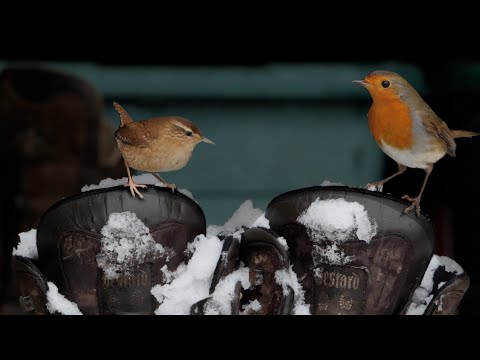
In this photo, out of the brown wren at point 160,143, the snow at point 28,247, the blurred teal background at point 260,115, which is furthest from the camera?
the blurred teal background at point 260,115

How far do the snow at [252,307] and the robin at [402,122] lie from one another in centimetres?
24

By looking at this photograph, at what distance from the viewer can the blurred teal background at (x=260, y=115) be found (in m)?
2.02

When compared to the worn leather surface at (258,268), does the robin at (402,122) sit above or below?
above

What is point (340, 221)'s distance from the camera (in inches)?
46.1

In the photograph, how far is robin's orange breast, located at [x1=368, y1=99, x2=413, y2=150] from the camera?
1.19 meters

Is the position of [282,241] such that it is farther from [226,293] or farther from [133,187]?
[133,187]

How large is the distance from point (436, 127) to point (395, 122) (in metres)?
0.06

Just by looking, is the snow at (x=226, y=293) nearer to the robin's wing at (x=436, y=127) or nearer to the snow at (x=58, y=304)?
the snow at (x=58, y=304)

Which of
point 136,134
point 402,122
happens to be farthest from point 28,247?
point 402,122

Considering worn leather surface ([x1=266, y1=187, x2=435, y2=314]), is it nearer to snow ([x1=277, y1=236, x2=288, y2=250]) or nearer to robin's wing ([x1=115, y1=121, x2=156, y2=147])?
snow ([x1=277, y1=236, x2=288, y2=250])

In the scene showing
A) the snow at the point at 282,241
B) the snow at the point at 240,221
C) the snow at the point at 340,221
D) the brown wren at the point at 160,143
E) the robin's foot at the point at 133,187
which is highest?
the brown wren at the point at 160,143

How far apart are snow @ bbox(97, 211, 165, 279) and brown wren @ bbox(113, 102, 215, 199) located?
0.04 metres

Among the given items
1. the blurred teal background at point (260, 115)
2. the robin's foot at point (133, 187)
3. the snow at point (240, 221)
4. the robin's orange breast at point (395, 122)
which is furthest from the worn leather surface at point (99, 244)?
the blurred teal background at point (260, 115)

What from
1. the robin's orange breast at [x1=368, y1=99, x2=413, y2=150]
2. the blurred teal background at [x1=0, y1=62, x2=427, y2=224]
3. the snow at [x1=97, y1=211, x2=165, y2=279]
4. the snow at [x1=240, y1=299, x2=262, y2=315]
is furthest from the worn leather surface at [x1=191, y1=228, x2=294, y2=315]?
the blurred teal background at [x1=0, y1=62, x2=427, y2=224]
